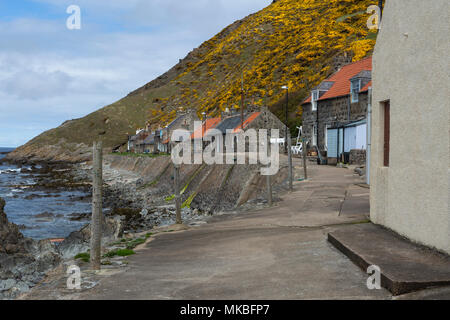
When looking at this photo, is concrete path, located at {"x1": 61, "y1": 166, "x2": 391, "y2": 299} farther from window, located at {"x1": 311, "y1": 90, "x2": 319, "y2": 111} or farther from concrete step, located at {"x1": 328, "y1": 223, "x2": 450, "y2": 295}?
window, located at {"x1": 311, "y1": 90, "x2": 319, "y2": 111}

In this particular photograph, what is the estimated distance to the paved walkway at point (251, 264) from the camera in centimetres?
589

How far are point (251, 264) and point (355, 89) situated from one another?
95.7 ft

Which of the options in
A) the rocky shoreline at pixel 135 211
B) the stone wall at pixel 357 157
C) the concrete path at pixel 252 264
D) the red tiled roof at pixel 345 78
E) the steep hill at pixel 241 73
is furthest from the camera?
the steep hill at pixel 241 73

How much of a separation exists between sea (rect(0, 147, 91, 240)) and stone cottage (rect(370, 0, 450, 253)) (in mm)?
16458

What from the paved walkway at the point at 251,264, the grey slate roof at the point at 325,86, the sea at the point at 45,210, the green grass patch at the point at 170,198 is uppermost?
the grey slate roof at the point at 325,86

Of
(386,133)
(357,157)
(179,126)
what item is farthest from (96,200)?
(179,126)

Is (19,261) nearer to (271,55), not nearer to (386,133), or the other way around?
(386,133)

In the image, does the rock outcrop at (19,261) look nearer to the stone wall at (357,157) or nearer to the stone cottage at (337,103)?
the stone wall at (357,157)

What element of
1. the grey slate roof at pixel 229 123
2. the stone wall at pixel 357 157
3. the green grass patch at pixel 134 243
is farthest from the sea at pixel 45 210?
the grey slate roof at pixel 229 123

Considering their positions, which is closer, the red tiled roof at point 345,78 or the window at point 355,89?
the window at point 355,89

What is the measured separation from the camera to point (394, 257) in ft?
21.2

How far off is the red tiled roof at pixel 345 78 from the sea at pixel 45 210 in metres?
22.4
